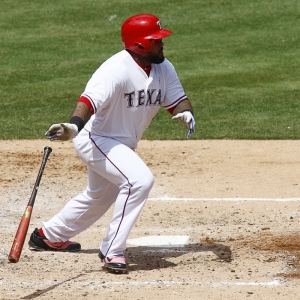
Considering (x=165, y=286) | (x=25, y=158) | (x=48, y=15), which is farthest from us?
(x=48, y=15)

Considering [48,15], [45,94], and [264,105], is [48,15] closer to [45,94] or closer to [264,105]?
[45,94]

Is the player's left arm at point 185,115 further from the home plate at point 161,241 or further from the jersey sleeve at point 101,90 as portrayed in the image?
the home plate at point 161,241

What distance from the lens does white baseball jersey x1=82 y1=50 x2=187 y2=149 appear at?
202 inches

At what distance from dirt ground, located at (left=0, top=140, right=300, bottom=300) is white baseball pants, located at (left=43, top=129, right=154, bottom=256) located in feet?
1.05

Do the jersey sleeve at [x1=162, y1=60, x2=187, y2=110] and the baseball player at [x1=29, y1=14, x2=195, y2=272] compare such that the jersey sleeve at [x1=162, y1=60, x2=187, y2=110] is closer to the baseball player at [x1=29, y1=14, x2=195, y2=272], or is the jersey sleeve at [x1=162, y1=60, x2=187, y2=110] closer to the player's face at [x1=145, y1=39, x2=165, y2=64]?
the baseball player at [x1=29, y1=14, x2=195, y2=272]

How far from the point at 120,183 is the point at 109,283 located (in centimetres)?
72

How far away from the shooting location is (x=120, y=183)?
527cm

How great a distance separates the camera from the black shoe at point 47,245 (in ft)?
19.0

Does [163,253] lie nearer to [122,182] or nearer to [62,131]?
[122,182]

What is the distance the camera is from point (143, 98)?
534 cm

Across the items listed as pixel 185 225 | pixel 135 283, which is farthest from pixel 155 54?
pixel 185 225

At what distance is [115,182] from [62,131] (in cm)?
69

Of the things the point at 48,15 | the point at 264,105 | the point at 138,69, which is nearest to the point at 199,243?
the point at 138,69

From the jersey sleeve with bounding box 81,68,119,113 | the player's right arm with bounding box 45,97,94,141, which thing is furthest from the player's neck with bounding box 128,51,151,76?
the player's right arm with bounding box 45,97,94,141
